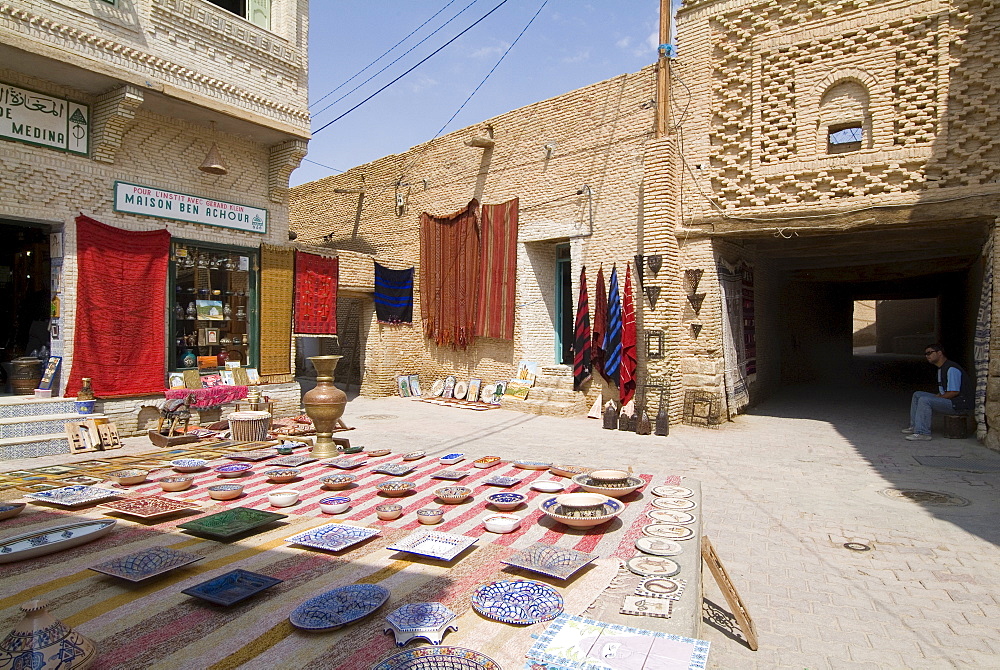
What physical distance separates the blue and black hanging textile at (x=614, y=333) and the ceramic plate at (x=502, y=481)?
20.9 ft

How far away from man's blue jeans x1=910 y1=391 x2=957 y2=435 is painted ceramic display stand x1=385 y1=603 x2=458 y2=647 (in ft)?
30.0

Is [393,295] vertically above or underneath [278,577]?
above

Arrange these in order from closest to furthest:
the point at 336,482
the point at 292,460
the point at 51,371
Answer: the point at 336,482
the point at 292,460
the point at 51,371

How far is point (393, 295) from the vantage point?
583 inches

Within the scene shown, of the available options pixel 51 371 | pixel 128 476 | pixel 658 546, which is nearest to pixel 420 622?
pixel 658 546

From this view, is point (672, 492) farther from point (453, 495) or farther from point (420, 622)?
point (420, 622)

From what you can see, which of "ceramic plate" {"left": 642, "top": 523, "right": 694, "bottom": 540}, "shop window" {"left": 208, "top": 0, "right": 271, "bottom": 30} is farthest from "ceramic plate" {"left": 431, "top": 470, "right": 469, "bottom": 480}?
"shop window" {"left": 208, "top": 0, "right": 271, "bottom": 30}

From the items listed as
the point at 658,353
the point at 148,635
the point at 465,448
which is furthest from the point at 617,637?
the point at 658,353

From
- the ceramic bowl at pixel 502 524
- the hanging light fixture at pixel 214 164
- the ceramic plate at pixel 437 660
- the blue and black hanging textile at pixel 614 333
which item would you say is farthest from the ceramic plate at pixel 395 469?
the hanging light fixture at pixel 214 164

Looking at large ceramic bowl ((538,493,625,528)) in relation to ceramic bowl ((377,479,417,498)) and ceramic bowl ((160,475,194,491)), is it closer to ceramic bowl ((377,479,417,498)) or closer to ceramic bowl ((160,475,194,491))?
ceramic bowl ((377,479,417,498))

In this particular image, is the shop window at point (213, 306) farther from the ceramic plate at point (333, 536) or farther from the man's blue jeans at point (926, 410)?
the man's blue jeans at point (926, 410)

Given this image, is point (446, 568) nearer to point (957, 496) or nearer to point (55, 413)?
point (957, 496)

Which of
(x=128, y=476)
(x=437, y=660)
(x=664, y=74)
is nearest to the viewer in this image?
(x=437, y=660)

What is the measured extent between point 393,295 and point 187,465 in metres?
9.84
